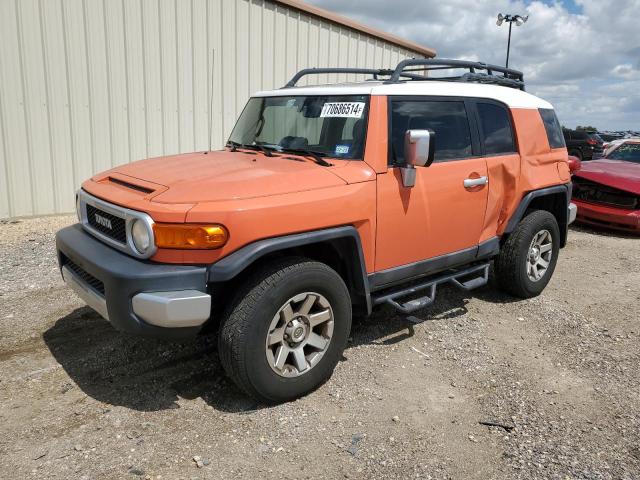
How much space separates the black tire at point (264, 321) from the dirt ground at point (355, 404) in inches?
6.4

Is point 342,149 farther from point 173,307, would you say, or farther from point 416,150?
point 173,307

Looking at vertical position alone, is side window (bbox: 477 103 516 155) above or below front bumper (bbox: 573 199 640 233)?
above

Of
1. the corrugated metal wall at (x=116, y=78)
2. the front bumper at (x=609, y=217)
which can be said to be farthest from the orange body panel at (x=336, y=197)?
the front bumper at (x=609, y=217)

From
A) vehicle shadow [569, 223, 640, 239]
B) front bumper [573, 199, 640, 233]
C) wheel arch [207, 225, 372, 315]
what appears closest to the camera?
wheel arch [207, 225, 372, 315]

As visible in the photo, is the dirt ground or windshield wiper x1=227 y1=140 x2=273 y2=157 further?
windshield wiper x1=227 y1=140 x2=273 y2=157

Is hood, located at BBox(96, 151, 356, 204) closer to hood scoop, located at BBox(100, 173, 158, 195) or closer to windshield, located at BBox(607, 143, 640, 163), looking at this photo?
hood scoop, located at BBox(100, 173, 158, 195)

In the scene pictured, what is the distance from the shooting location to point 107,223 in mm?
3232

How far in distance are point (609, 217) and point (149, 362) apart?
7635 millimetres

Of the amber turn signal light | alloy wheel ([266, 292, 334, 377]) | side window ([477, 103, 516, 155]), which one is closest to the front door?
side window ([477, 103, 516, 155])

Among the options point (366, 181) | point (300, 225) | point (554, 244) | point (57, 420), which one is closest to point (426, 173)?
point (366, 181)

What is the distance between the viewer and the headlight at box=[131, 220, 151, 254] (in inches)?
111

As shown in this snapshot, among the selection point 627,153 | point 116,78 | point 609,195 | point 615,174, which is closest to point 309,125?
point 116,78

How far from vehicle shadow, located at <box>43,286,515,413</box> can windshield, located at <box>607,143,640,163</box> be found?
7.49 m

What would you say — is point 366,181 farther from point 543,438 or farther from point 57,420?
point 57,420
